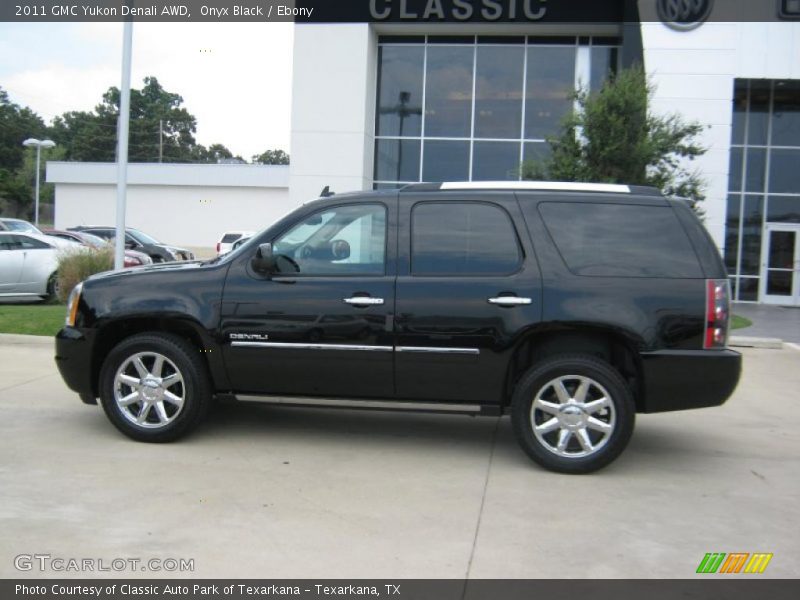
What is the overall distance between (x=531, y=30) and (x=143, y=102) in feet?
294

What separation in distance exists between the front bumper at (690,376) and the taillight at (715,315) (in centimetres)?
6

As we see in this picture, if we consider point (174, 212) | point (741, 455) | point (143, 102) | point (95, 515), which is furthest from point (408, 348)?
point (143, 102)

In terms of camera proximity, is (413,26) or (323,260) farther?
(413,26)

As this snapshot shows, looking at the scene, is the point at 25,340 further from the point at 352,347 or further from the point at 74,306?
the point at 352,347

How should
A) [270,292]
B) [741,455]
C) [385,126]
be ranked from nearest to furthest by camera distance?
[270,292]
[741,455]
[385,126]

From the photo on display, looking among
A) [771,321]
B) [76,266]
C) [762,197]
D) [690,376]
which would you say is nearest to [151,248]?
[76,266]

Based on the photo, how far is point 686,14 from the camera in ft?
65.4

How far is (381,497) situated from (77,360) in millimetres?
2684

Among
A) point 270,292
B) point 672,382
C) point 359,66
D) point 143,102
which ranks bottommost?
point 672,382

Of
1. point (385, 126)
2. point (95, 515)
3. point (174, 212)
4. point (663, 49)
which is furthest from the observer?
point (174, 212)

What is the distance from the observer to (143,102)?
334 ft

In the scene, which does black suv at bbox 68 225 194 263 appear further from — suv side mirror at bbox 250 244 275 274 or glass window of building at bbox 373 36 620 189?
suv side mirror at bbox 250 244 275 274

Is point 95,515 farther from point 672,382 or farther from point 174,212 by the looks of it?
point 174,212

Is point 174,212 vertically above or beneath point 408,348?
above
